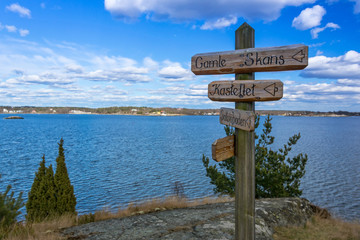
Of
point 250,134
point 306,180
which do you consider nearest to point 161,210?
point 250,134

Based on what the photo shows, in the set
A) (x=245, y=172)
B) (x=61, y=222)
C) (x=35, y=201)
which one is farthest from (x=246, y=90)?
(x=35, y=201)

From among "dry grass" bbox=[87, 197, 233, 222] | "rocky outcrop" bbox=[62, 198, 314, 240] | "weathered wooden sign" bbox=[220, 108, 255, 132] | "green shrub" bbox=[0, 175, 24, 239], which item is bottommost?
"dry grass" bbox=[87, 197, 233, 222]

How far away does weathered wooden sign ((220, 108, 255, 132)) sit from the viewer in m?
3.44

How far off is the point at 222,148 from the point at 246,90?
35.4 inches

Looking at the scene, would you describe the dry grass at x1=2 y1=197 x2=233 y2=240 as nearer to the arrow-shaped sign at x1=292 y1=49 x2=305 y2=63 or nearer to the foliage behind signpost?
the foliage behind signpost

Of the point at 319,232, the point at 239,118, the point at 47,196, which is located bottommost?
the point at 319,232

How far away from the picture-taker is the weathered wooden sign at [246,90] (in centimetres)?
336

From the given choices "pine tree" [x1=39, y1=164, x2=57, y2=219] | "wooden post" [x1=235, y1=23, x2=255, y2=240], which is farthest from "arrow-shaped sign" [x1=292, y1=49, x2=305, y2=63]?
"pine tree" [x1=39, y1=164, x2=57, y2=219]

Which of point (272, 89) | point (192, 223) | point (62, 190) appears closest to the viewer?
point (272, 89)

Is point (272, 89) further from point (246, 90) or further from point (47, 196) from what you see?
point (47, 196)

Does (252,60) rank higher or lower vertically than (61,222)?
higher

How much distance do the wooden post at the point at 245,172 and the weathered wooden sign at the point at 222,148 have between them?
0.10m

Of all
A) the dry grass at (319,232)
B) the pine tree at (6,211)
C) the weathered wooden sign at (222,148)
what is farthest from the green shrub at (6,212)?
the dry grass at (319,232)

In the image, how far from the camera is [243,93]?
11.9 feet
